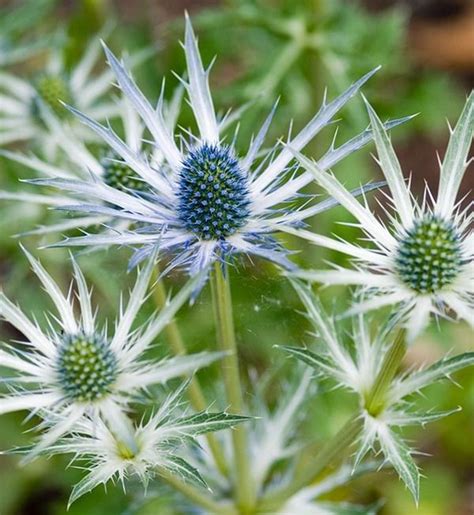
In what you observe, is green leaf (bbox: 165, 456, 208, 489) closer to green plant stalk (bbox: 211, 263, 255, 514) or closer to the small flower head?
green plant stalk (bbox: 211, 263, 255, 514)

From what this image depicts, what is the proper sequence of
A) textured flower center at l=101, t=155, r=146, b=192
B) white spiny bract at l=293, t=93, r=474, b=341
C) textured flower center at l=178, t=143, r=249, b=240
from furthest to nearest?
1. textured flower center at l=101, t=155, r=146, b=192
2. textured flower center at l=178, t=143, r=249, b=240
3. white spiny bract at l=293, t=93, r=474, b=341

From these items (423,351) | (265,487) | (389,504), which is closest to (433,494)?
(389,504)

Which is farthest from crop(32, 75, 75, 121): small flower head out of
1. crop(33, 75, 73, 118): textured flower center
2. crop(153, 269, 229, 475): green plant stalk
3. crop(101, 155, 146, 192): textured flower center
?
crop(153, 269, 229, 475): green plant stalk

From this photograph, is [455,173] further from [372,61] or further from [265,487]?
[372,61]

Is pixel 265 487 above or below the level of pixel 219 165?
below

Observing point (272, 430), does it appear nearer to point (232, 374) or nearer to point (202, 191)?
point (232, 374)

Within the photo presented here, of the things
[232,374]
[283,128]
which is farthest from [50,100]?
[232,374]
